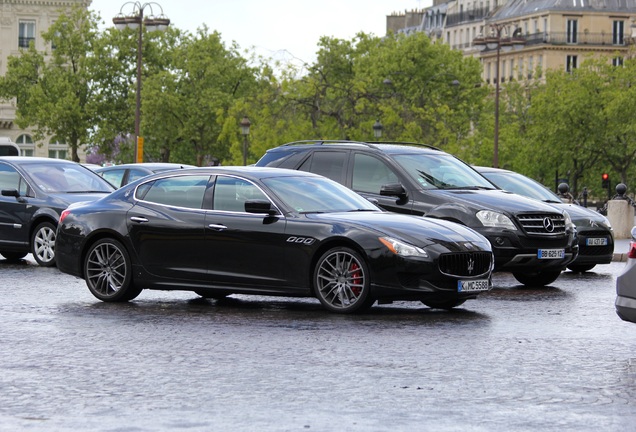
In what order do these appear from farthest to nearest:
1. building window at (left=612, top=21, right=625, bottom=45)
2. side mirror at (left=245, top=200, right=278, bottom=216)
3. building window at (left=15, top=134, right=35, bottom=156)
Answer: building window at (left=612, top=21, right=625, bottom=45) → building window at (left=15, top=134, right=35, bottom=156) → side mirror at (left=245, top=200, right=278, bottom=216)

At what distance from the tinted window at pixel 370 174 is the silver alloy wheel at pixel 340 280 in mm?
4423

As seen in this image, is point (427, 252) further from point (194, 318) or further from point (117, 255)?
point (117, 255)

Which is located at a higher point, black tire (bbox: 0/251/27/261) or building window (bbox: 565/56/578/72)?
building window (bbox: 565/56/578/72)

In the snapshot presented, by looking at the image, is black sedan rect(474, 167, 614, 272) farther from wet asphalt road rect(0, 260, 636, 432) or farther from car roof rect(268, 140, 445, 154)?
wet asphalt road rect(0, 260, 636, 432)

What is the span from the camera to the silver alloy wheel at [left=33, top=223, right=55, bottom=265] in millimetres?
21719

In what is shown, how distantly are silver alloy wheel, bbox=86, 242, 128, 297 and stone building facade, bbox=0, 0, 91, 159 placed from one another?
98.4 m

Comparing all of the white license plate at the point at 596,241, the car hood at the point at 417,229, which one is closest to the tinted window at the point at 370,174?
the car hood at the point at 417,229

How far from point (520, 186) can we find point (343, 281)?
8373 mm

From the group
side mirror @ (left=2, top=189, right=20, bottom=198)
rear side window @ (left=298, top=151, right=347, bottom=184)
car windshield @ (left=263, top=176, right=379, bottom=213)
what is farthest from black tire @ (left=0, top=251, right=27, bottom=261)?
car windshield @ (left=263, top=176, right=379, bottom=213)

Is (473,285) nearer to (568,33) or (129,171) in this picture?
(129,171)

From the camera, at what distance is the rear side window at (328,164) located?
19.1 m

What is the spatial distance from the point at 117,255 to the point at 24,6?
102 metres

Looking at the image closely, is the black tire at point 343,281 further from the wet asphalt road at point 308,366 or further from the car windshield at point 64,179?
the car windshield at point 64,179

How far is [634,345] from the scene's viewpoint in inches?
470
